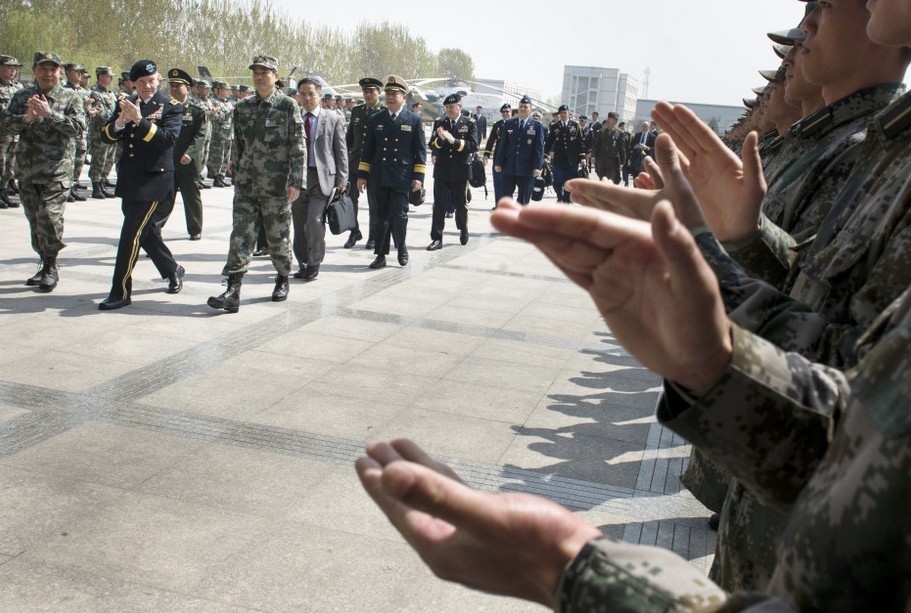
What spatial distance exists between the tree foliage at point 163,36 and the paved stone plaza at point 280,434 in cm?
3757

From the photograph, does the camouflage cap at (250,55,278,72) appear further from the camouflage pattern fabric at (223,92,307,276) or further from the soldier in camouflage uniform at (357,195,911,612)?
the soldier in camouflage uniform at (357,195,911,612)

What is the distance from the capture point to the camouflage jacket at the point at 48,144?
7738 millimetres

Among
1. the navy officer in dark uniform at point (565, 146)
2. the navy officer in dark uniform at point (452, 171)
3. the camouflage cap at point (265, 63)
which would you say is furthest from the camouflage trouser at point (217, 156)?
the camouflage cap at point (265, 63)

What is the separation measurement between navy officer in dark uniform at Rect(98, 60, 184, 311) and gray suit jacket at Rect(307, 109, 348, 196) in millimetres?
1631

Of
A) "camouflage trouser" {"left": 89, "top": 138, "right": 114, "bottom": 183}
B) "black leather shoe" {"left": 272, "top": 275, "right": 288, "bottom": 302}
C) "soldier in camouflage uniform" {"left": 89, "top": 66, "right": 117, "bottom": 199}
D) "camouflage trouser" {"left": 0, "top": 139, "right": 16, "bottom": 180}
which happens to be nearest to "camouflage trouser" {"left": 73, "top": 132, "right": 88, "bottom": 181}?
"camouflage trouser" {"left": 0, "top": 139, "right": 16, "bottom": 180}

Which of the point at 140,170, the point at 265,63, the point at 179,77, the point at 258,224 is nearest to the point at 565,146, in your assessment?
the point at 179,77

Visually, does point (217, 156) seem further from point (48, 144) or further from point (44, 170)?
point (44, 170)

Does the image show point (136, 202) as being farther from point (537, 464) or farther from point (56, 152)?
point (537, 464)

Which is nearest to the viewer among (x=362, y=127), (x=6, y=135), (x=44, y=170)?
(x=44, y=170)

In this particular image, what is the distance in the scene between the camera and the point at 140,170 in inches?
291

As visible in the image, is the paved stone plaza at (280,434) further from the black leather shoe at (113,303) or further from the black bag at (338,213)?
the black bag at (338,213)

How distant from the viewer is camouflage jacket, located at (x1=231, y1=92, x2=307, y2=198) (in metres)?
7.76

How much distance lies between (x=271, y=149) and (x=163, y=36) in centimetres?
5086

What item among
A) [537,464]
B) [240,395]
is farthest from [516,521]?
[240,395]
